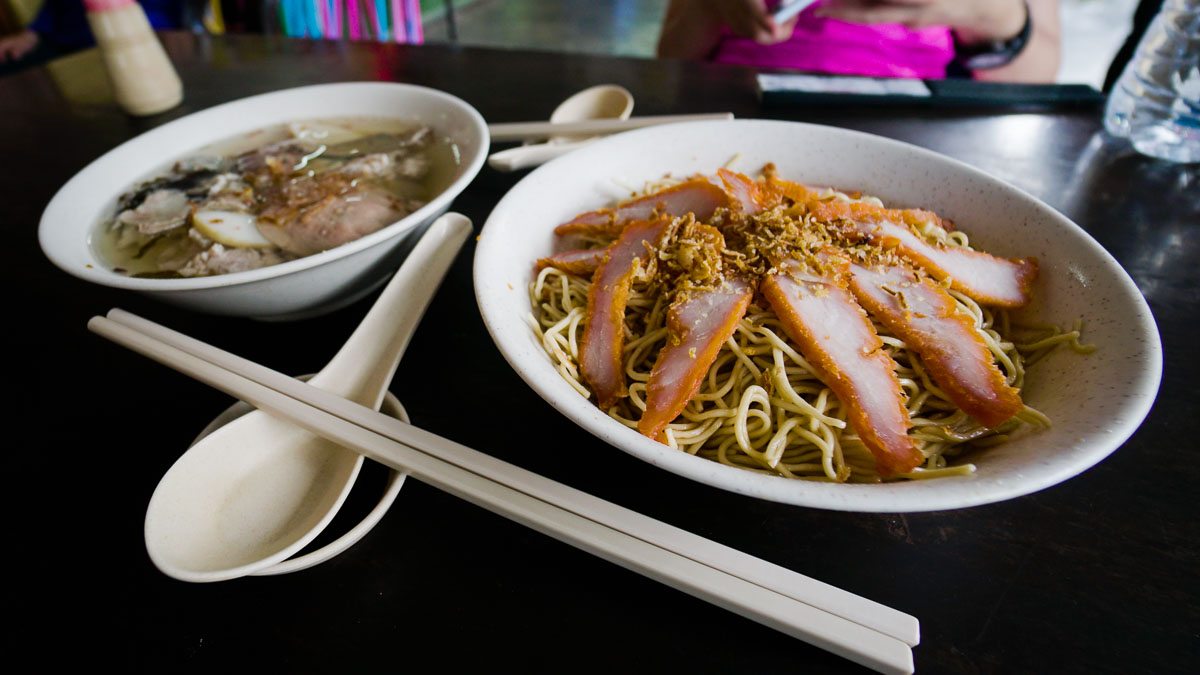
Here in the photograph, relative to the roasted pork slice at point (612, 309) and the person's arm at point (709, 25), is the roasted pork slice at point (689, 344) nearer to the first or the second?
the roasted pork slice at point (612, 309)

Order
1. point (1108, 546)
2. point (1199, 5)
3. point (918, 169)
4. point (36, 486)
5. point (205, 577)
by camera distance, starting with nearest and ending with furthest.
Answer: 1. point (205, 577)
2. point (1108, 546)
3. point (36, 486)
4. point (918, 169)
5. point (1199, 5)

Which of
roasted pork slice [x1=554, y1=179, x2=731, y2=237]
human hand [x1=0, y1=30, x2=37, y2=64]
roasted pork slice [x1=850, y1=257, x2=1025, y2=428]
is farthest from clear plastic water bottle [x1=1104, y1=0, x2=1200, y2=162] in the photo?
human hand [x1=0, y1=30, x2=37, y2=64]

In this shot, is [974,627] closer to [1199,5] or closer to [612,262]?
[612,262]

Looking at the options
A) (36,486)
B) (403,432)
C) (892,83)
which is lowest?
(36,486)

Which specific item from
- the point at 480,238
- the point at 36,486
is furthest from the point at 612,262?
the point at 36,486

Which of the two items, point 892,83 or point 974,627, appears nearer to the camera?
point 974,627

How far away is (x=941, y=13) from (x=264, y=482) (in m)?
2.67

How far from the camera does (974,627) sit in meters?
0.72

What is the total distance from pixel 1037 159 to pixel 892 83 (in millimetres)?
546

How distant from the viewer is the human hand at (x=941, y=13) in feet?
7.02

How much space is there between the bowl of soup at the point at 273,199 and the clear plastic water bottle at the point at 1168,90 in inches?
81.5

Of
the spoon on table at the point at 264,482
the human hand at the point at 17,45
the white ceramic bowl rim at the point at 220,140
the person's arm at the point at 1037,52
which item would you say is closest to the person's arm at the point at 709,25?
the person's arm at the point at 1037,52

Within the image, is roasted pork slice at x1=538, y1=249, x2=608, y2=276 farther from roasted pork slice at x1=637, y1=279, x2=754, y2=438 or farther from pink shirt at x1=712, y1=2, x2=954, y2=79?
pink shirt at x1=712, y1=2, x2=954, y2=79

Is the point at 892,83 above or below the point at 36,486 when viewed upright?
above
